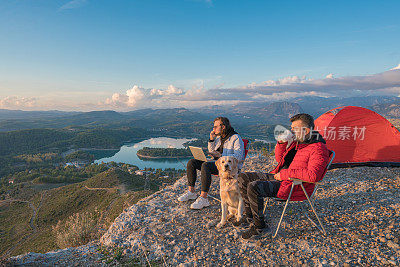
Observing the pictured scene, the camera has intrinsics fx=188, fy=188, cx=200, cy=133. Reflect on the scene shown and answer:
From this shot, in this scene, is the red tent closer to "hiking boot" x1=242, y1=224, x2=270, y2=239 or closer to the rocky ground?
the rocky ground

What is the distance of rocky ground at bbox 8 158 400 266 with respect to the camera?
329 centimetres

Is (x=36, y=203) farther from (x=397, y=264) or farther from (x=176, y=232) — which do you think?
(x=397, y=264)

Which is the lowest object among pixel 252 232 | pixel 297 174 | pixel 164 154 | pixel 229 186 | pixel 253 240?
pixel 164 154

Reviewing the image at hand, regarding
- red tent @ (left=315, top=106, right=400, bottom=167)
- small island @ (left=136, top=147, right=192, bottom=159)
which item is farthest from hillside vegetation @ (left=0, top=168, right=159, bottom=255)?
small island @ (left=136, top=147, right=192, bottom=159)

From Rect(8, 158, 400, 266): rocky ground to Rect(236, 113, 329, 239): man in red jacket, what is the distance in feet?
1.81

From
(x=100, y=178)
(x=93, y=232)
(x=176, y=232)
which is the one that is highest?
(x=176, y=232)

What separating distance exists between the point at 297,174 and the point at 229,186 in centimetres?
136

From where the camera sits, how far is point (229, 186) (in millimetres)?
4070

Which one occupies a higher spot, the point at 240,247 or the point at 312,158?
the point at 312,158

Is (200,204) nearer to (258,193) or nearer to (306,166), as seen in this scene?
(258,193)

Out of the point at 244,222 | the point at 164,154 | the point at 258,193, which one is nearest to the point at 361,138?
the point at 244,222

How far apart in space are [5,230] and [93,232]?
147ft

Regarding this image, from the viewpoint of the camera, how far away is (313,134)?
3680mm

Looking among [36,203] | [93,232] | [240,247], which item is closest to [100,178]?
[36,203]
